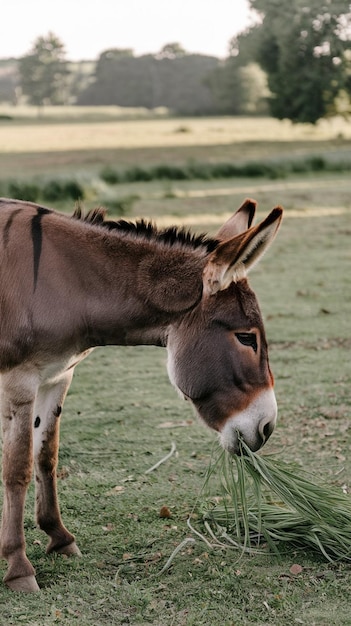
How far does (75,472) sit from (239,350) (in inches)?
77.1

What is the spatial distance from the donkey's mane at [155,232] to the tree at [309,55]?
117 ft

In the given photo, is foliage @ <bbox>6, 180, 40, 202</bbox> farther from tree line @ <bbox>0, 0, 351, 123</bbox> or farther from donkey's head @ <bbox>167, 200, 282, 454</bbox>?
tree line @ <bbox>0, 0, 351, 123</bbox>

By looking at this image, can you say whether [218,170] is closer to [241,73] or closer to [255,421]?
[255,421]

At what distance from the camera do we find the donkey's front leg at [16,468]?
3418 mm

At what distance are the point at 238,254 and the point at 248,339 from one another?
45cm

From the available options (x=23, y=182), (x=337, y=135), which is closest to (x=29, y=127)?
(x=337, y=135)

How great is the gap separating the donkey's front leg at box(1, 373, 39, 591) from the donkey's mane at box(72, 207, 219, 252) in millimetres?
817

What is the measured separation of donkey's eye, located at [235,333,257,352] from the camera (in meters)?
3.52

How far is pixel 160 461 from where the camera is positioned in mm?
5125

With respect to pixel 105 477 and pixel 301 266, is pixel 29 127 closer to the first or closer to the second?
pixel 301 266

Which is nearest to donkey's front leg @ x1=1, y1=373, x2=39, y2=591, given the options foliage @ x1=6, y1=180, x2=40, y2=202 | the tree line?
foliage @ x1=6, y1=180, x2=40, y2=202

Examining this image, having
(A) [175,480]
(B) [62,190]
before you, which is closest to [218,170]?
(B) [62,190]

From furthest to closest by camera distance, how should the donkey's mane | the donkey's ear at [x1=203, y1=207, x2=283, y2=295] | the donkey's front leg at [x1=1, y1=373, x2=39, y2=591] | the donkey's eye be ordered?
the donkey's mane → the donkey's eye → the donkey's front leg at [x1=1, y1=373, x2=39, y2=591] → the donkey's ear at [x1=203, y1=207, x2=283, y2=295]

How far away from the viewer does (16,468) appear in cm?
349
